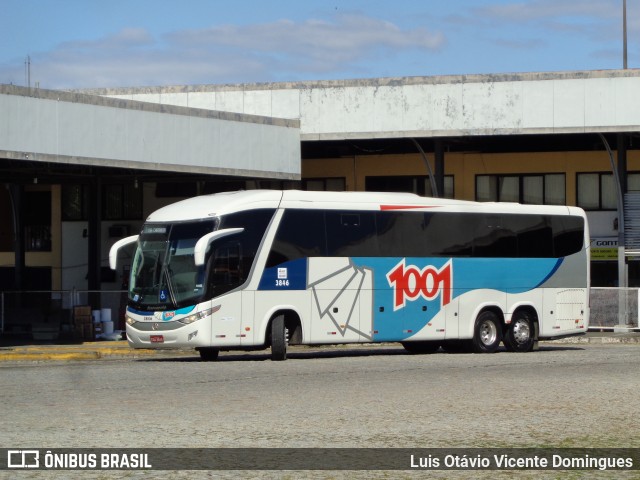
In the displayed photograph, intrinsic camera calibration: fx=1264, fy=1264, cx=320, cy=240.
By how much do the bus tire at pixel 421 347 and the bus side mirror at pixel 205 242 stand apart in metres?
7.05

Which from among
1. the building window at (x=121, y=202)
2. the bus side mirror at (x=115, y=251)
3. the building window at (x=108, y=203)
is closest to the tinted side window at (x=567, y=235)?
the bus side mirror at (x=115, y=251)

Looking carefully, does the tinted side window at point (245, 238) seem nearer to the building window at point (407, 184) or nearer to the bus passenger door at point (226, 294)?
the bus passenger door at point (226, 294)

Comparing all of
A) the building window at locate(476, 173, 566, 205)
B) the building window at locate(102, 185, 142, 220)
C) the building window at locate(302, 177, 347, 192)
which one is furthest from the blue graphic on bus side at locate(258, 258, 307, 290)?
the building window at locate(102, 185, 142, 220)

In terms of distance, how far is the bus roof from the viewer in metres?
25.5

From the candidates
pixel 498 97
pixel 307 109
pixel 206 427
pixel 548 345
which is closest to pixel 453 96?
pixel 498 97

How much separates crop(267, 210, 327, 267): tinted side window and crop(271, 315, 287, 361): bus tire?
1177 mm

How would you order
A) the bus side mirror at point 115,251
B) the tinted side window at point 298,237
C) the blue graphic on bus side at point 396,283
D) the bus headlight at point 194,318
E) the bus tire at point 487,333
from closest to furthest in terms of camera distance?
the bus headlight at point 194,318 < the tinted side window at point 298,237 < the bus side mirror at point 115,251 < the blue graphic on bus side at point 396,283 < the bus tire at point 487,333

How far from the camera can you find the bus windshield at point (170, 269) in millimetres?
25109

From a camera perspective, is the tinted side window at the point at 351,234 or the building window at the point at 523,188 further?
the building window at the point at 523,188

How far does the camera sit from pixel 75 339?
34.2 metres

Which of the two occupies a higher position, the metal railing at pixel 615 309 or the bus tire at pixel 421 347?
the metal railing at pixel 615 309

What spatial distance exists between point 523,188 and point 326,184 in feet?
24.3

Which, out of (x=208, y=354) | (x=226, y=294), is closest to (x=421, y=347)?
(x=208, y=354)

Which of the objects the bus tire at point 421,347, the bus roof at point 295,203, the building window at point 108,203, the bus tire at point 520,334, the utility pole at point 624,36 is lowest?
the bus tire at point 421,347
